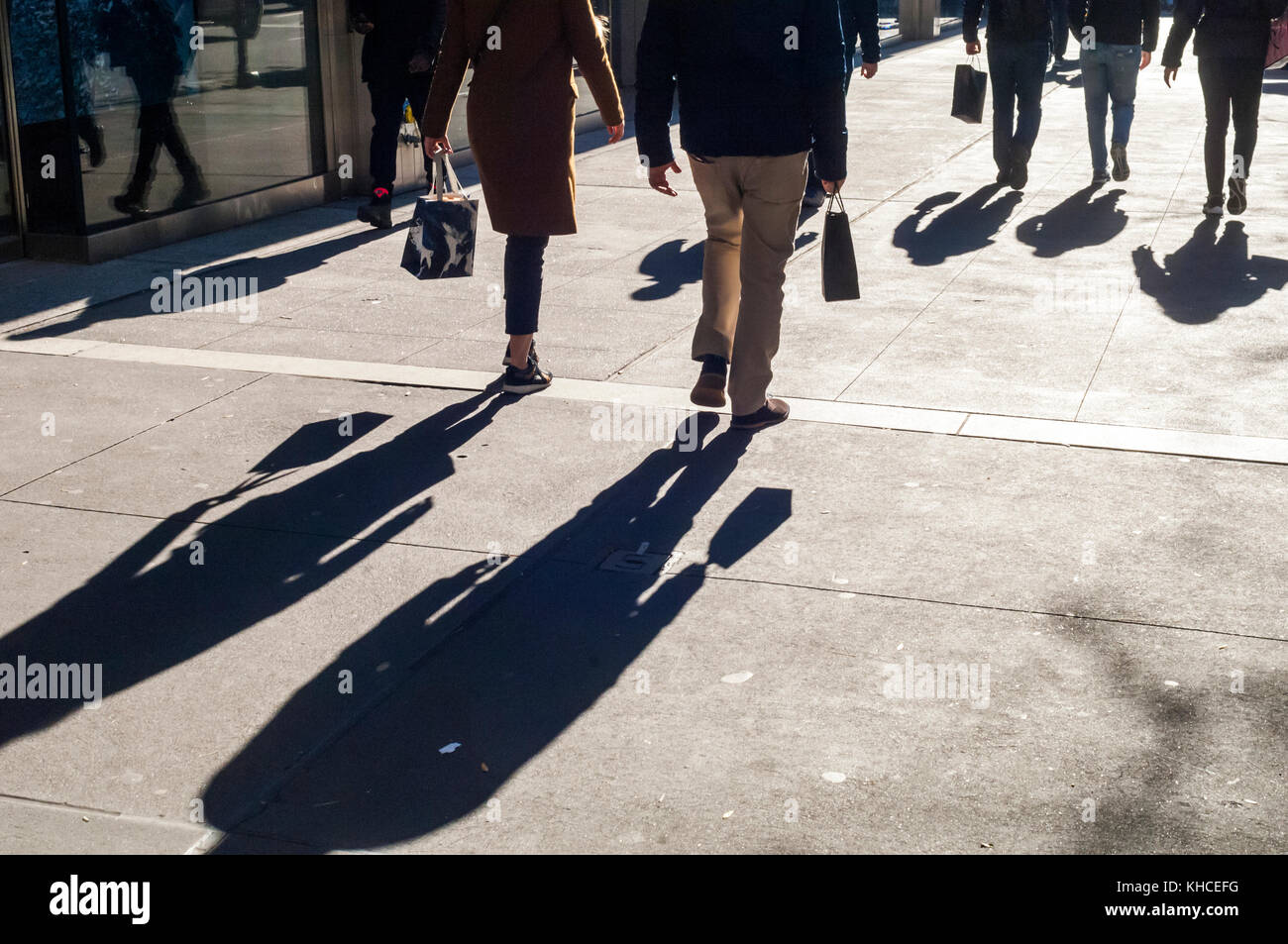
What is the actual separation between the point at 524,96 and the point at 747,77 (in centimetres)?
104

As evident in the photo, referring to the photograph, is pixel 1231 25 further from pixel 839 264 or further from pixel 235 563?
pixel 235 563

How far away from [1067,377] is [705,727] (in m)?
3.55

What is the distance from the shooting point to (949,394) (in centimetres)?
667

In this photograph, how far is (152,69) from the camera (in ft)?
32.5

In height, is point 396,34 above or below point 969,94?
above

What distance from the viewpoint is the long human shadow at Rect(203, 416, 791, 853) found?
358 cm

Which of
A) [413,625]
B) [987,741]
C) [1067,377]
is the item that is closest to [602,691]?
[413,625]

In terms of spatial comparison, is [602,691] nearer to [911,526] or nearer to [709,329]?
[911,526]

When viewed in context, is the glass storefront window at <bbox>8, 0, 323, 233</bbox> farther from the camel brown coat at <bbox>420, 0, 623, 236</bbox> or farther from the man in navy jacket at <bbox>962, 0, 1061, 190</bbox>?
the man in navy jacket at <bbox>962, 0, 1061, 190</bbox>

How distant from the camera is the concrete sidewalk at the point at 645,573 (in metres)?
3.63

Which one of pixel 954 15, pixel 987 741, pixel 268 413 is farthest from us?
pixel 954 15
